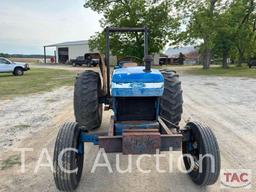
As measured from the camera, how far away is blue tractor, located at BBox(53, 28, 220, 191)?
391cm

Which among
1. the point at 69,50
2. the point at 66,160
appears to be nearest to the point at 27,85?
the point at 66,160

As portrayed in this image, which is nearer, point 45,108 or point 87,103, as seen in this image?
point 87,103

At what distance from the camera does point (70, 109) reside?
10008mm

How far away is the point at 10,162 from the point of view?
204 inches

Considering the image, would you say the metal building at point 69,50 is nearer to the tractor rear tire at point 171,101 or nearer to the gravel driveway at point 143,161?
the gravel driveway at point 143,161

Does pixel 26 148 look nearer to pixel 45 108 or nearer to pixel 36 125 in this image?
pixel 36 125

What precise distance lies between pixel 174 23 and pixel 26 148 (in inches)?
1185

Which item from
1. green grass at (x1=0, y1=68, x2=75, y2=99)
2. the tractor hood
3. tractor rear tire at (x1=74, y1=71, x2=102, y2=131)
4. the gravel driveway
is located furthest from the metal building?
the tractor hood

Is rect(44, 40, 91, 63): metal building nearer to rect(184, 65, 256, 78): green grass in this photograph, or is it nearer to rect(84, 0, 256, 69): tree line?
rect(84, 0, 256, 69): tree line

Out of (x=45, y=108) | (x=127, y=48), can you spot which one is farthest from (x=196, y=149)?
(x=127, y=48)

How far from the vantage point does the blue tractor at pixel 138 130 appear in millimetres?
3908

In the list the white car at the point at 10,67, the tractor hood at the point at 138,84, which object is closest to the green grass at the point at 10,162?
the tractor hood at the point at 138,84

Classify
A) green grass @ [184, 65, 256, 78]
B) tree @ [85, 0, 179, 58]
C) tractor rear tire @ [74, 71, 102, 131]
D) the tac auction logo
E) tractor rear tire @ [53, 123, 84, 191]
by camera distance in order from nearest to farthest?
tractor rear tire @ [53, 123, 84, 191] < the tac auction logo < tractor rear tire @ [74, 71, 102, 131] < green grass @ [184, 65, 256, 78] < tree @ [85, 0, 179, 58]

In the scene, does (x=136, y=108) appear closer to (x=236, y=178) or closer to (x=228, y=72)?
(x=236, y=178)
